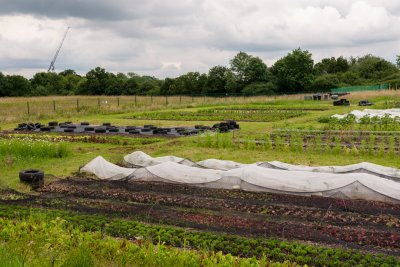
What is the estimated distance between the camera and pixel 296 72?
60.9m

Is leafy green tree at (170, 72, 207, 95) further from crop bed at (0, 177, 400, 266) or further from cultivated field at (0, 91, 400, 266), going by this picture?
crop bed at (0, 177, 400, 266)

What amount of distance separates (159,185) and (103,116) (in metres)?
20.6

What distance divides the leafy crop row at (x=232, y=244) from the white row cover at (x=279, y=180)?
8.00 feet

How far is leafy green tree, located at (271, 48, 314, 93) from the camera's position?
2393 inches

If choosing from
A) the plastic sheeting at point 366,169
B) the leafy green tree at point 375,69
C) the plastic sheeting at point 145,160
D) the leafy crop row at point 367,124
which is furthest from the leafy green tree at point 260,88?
the plastic sheeting at point 366,169

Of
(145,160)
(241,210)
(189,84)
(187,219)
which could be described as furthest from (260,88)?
(187,219)

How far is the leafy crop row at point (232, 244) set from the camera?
17.8 ft

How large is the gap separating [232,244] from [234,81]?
58714 millimetres

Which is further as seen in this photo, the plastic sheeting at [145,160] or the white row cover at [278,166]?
the plastic sheeting at [145,160]

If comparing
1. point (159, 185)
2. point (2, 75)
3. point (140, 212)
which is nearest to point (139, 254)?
point (140, 212)

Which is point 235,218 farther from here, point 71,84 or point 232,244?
point 71,84

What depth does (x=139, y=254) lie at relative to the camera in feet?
15.6

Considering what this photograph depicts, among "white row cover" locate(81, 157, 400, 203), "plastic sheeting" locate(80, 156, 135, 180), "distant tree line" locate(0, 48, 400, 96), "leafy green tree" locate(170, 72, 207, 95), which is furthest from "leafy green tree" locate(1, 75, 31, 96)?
"white row cover" locate(81, 157, 400, 203)

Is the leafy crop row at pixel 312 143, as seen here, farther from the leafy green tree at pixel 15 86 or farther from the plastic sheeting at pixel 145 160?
the leafy green tree at pixel 15 86
